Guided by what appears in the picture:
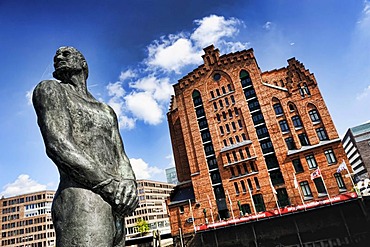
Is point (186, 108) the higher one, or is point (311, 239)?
point (186, 108)

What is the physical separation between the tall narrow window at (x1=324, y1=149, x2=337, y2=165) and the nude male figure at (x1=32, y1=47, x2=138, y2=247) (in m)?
32.6

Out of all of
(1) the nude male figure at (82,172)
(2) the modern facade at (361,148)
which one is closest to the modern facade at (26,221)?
(1) the nude male figure at (82,172)

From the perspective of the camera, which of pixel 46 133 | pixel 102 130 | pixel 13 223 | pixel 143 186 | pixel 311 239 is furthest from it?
pixel 143 186

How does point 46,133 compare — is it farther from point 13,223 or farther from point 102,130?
point 13,223

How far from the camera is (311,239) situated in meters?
25.1

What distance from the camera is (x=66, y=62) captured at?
115 inches

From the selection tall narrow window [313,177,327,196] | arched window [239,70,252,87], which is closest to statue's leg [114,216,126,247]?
→ tall narrow window [313,177,327,196]

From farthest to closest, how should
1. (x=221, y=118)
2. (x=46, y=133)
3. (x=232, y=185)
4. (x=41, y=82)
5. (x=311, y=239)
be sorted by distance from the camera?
(x=221, y=118) → (x=232, y=185) → (x=311, y=239) → (x=41, y=82) → (x=46, y=133)

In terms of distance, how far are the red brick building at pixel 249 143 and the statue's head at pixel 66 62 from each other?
30.0 meters

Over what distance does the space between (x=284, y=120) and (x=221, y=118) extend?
8559 mm

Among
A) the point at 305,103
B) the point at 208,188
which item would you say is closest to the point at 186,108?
the point at 208,188

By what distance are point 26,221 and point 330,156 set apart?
74.3 m

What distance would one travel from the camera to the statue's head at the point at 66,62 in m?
2.89

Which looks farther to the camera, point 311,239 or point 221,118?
point 221,118
